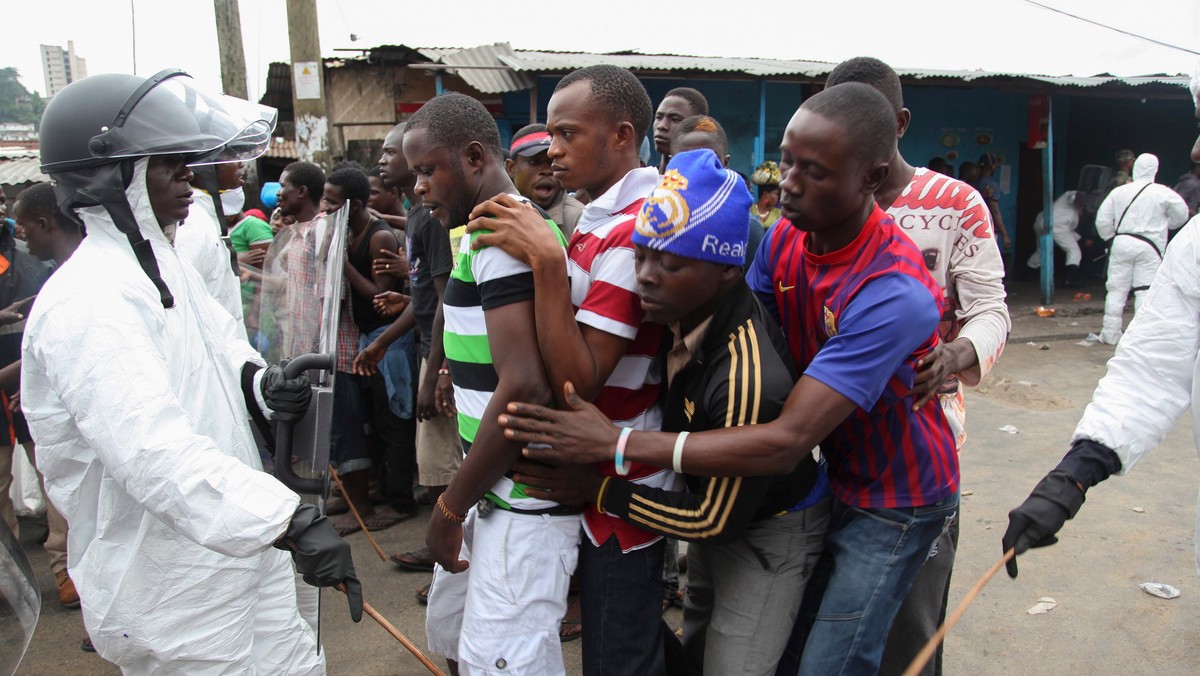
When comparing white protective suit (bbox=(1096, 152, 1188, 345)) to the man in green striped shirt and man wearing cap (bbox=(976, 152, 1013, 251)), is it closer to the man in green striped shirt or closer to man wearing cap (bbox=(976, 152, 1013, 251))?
man wearing cap (bbox=(976, 152, 1013, 251))

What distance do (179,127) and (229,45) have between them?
258 inches

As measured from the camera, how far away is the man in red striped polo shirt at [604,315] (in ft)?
5.83

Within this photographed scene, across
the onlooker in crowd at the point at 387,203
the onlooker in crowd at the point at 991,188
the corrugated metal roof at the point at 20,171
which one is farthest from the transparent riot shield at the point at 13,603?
the onlooker in crowd at the point at 991,188

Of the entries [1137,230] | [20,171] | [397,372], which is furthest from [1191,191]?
[20,171]

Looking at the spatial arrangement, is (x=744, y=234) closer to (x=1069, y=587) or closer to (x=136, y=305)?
(x=136, y=305)

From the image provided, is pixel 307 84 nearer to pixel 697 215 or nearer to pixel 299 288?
pixel 299 288

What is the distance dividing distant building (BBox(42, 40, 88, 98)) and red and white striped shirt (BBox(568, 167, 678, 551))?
20064mm

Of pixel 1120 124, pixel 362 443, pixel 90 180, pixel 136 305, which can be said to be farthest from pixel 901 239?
pixel 1120 124

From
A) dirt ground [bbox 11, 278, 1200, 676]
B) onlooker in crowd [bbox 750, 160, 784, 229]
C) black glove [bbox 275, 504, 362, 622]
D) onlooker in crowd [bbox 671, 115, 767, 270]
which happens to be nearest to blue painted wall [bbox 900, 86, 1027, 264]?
onlooker in crowd [bbox 750, 160, 784, 229]

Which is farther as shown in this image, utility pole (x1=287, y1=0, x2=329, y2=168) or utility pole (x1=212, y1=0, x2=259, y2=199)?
utility pole (x1=212, y1=0, x2=259, y2=199)

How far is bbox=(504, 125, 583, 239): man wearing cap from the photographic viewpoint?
136 inches

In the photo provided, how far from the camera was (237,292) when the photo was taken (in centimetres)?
372

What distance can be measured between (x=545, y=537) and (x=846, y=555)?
2.43ft

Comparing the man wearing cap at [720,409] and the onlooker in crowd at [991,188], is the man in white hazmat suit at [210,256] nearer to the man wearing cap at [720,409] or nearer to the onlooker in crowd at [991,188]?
the man wearing cap at [720,409]
